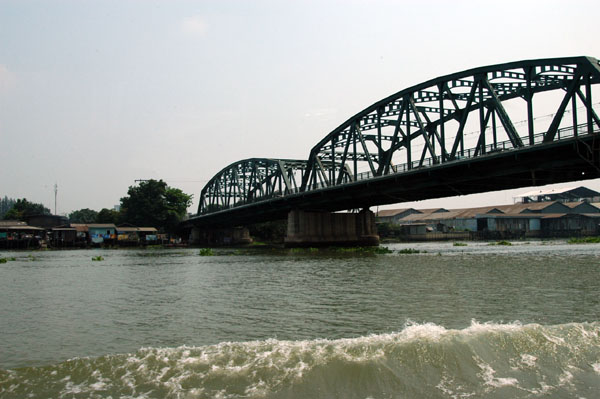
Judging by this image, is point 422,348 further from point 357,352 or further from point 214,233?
point 214,233

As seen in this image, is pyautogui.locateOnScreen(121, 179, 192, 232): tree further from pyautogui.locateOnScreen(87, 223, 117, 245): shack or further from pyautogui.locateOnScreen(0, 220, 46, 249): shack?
pyautogui.locateOnScreen(0, 220, 46, 249): shack

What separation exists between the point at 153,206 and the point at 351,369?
401 feet

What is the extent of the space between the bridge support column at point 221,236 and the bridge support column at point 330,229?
1998 inches

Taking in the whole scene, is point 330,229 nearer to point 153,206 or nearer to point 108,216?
point 153,206

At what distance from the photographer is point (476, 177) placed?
45781 millimetres

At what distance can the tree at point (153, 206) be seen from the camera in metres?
126

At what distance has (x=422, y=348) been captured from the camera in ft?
35.0

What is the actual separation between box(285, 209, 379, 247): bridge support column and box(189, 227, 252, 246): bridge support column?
50.8 metres

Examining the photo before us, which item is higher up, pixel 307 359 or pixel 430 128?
pixel 430 128

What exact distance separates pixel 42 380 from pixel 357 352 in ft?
20.7

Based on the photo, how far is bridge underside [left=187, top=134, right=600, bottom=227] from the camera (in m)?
37.8

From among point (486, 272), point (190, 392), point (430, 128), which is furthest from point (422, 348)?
point (430, 128)

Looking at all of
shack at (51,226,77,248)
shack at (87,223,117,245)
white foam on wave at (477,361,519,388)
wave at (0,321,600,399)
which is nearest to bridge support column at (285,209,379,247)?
shack at (87,223,117,245)

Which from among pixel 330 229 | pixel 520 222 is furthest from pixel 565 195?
pixel 330 229
